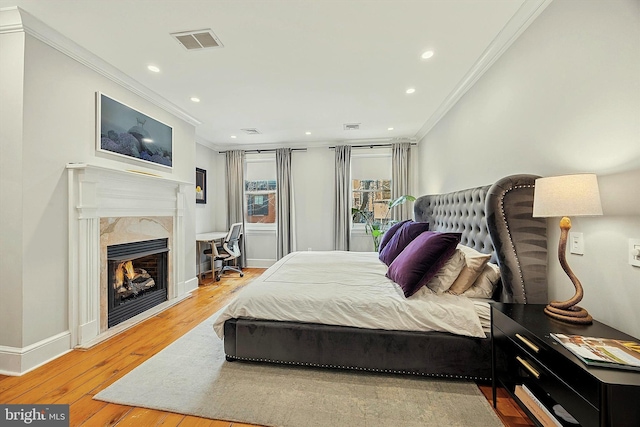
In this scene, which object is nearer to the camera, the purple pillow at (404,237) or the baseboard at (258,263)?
the purple pillow at (404,237)

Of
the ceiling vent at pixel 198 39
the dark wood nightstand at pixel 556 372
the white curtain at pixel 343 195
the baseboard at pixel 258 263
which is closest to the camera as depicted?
the dark wood nightstand at pixel 556 372

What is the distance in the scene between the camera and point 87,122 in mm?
2389

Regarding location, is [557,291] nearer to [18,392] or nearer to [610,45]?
[610,45]

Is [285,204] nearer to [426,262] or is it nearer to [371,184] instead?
[371,184]

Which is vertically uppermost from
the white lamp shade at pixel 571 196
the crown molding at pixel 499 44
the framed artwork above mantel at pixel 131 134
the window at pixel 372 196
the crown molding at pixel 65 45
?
the crown molding at pixel 65 45

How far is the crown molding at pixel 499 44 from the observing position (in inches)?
68.3

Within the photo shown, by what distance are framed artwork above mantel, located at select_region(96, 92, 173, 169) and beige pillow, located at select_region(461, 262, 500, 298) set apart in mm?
3463

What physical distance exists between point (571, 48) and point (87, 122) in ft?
12.1

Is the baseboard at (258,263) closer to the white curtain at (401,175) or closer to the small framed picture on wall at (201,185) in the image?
the small framed picture on wall at (201,185)

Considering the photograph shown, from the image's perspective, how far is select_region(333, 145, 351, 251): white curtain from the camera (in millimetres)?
5129

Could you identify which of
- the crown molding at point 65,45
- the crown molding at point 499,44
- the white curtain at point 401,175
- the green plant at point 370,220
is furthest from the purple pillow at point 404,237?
the crown molding at point 65,45

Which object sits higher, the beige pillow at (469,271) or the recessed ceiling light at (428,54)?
the recessed ceiling light at (428,54)

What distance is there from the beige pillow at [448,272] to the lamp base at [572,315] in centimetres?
60

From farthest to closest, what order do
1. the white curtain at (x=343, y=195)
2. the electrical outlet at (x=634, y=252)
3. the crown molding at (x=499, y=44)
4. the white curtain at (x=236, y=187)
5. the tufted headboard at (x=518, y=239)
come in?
the white curtain at (x=236, y=187), the white curtain at (x=343, y=195), the crown molding at (x=499, y=44), the tufted headboard at (x=518, y=239), the electrical outlet at (x=634, y=252)
